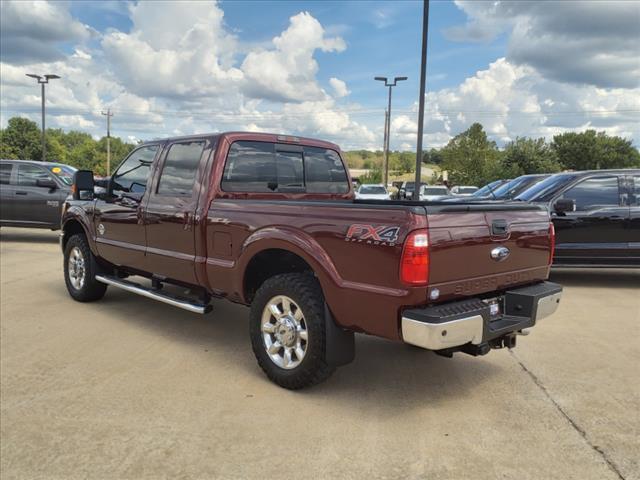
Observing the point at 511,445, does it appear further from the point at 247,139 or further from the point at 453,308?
the point at 247,139

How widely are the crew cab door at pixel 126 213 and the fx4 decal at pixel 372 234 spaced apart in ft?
8.95

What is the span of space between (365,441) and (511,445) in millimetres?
832

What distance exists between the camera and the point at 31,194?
11516 mm

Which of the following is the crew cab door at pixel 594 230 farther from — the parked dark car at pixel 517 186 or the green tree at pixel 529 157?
the green tree at pixel 529 157

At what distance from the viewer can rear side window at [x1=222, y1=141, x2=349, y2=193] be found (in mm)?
4715

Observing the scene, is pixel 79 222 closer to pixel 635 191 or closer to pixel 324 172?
pixel 324 172

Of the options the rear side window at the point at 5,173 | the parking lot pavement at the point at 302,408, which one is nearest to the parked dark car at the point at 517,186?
the parking lot pavement at the point at 302,408

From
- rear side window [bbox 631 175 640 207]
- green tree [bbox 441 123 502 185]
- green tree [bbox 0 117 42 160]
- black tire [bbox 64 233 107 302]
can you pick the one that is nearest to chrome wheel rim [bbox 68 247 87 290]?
black tire [bbox 64 233 107 302]

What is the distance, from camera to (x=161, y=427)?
10.8ft

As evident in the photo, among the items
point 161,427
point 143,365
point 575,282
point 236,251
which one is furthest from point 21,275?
point 575,282

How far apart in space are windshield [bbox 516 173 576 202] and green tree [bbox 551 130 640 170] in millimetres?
65801

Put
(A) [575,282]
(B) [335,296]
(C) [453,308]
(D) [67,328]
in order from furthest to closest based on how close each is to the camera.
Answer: (A) [575,282]
(D) [67,328]
(B) [335,296]
(C) [453,308]

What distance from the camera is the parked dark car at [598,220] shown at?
7539 millimetres

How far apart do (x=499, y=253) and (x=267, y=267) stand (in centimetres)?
182
